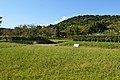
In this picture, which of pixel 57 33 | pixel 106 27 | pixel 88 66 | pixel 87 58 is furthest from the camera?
pixel 106 27

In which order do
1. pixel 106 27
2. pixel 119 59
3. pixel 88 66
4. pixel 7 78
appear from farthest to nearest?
pixel 106 27
pixel 119 59
pixel 88 66
pixel 7 78

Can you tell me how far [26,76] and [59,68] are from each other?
2.33 meters

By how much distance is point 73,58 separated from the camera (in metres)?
18.1

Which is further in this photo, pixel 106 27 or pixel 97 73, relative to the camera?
pixel 106 27

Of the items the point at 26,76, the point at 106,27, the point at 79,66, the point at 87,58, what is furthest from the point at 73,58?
the point at 106,27

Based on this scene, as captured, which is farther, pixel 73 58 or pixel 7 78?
pixel 73 58

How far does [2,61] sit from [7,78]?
436 centimetres

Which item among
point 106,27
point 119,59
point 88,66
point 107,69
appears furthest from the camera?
point 106,27

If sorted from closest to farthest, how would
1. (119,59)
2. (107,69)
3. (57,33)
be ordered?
(107,69) < (119,59) < (57,33)

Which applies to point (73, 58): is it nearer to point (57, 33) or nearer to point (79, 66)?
point (79, 66)

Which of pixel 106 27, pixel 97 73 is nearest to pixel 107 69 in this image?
pixel 97 73

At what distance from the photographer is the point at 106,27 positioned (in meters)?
93.9

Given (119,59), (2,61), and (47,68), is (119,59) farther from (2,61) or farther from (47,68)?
(2,61)

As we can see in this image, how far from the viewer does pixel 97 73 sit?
1370 centimetres
